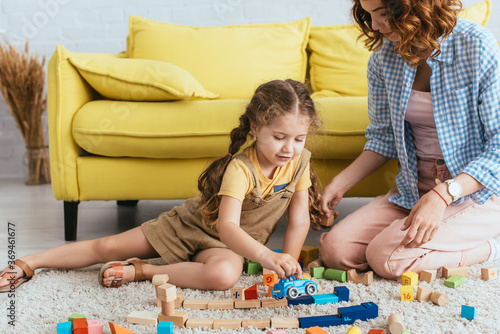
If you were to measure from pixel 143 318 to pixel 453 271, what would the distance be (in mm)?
774

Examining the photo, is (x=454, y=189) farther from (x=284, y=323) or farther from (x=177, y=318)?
(x=177, y=318)

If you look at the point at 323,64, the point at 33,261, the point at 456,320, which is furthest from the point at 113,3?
the point at 456,320

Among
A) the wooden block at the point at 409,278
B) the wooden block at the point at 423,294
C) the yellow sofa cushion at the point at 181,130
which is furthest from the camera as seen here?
the yellow sofa cushion at the point at 181,130

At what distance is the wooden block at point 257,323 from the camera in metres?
0.98

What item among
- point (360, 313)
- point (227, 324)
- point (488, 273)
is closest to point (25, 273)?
point (227, 324)

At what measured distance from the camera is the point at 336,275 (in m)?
1.28

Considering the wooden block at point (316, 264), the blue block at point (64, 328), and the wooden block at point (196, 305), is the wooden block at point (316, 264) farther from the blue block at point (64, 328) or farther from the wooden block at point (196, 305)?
the blue block at point (64, 328)

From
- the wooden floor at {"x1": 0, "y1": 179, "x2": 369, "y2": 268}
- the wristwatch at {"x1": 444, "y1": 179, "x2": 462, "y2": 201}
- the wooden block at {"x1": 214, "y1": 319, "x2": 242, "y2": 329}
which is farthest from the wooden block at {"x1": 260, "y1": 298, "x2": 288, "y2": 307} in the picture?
the wooden floor at {"x1": 0, "y1": 179, "x2": 369, "y2": 268}

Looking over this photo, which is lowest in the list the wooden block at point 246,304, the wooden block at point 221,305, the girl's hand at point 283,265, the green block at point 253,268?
the green block at point 253,268

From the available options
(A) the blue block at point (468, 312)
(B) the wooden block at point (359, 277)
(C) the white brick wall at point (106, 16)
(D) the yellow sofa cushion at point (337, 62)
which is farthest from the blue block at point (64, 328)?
(C) the white brick wall at point (106, 16)

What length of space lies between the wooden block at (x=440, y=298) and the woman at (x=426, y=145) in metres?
0.12

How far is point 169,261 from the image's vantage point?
1.33 meters

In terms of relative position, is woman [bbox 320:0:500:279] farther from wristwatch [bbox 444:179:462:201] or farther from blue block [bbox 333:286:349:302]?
blue block [bbox 333:286:349:302]

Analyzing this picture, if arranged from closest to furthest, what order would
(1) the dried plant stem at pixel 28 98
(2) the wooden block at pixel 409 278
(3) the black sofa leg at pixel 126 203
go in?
(2) the wooden block at pixel 409 278 → (3) the black sofa leg at pixel 126 203 → (1) the dried plant stem at pixel 28 98
